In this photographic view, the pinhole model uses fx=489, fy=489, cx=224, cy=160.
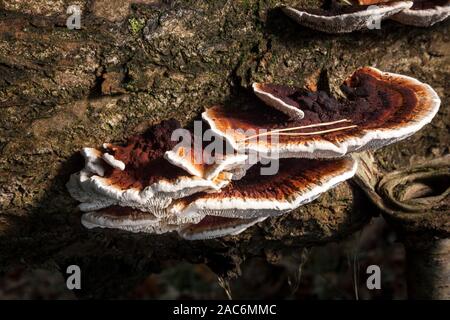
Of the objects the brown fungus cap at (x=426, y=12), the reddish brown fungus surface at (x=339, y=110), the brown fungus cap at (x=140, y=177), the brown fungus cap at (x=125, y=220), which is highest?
the brown fungus cap at (x=426, y=12)

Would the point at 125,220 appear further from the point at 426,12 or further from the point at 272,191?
the point at 426,12

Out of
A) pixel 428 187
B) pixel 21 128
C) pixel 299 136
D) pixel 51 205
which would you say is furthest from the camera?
pixel 428 187

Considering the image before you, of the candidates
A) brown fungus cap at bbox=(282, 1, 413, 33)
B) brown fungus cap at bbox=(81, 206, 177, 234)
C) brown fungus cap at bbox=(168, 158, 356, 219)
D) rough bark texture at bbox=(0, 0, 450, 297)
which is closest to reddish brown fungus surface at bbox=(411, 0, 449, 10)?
brown fungus cap at bbox=(282, 1, 413, 33)

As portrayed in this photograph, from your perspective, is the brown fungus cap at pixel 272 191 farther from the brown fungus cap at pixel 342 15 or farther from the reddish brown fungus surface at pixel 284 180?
the brown fungus cap at pixel 342 15

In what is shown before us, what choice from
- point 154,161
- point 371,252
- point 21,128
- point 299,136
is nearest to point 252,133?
point 299,136

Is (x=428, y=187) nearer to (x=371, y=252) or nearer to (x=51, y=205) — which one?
(x=51, y=205)

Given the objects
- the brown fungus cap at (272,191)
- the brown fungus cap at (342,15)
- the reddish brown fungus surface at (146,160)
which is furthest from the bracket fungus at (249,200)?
the brown fungus cap at (342,15)
